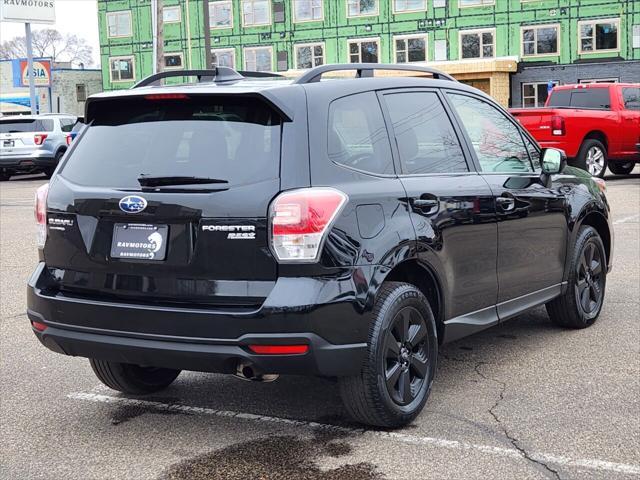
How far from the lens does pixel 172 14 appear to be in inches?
2315

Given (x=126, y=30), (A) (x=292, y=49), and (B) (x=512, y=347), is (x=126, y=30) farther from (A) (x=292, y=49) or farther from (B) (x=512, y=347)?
(B) (x=512, y=347)

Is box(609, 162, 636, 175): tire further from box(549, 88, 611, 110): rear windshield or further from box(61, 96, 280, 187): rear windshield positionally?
box(61, 96, 280, 187): rear windshield

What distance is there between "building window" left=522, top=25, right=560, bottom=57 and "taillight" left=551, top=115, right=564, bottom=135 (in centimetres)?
3298

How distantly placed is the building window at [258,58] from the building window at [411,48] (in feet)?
27.3

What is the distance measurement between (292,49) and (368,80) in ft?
169

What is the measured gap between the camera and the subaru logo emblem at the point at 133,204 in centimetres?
409

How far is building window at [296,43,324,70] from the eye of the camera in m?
54.7

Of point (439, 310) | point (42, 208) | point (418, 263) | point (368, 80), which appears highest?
point (368, 80)

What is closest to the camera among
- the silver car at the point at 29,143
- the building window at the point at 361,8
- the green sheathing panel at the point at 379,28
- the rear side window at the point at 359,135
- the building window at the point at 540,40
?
the rear side window at the point at 359,135

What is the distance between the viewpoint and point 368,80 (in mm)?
4641

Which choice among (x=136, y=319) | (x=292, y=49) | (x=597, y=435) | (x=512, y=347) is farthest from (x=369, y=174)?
(x=292, y=49)

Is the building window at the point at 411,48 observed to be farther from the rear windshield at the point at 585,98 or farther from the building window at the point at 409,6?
the rear windshield at the point at 585,98

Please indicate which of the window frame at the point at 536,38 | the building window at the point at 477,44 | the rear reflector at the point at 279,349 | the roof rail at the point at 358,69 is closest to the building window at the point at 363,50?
the building window at the point at 477,44

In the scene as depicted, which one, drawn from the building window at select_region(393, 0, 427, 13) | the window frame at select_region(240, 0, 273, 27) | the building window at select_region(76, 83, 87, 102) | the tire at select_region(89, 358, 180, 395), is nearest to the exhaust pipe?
the tire at select_region(89, 358, 180, 395)
